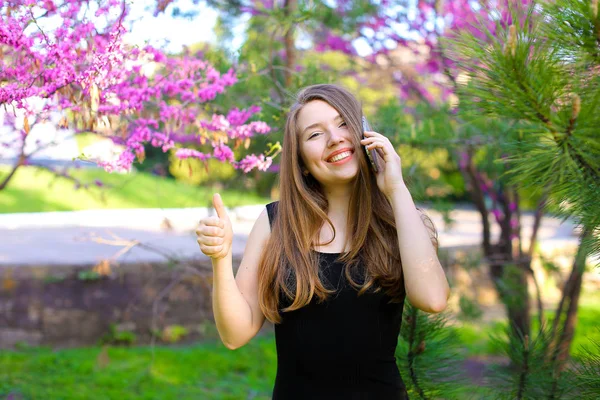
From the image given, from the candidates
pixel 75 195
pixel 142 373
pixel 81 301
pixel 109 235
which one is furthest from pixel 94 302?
pixel 75 195

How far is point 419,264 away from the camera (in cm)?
138

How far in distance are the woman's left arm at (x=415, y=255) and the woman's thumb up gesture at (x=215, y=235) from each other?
388 mm

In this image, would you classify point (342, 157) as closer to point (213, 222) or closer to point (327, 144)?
point (327, 144)

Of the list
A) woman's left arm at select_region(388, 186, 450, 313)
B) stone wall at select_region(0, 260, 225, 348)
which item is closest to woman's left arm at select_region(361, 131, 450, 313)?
woman's left arm at select_region(388, 186, 450, 313)

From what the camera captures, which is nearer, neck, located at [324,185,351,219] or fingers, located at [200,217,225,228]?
fingers, located at [200,217,225,228]

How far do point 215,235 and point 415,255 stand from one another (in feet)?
1.45

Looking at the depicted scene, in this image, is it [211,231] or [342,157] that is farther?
[342,157]

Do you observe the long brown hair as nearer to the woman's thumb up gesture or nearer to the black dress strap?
the black dress strap

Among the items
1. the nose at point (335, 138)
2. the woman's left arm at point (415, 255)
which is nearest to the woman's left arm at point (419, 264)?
the woman's left arm at point (415, 255)

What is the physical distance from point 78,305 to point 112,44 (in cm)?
292

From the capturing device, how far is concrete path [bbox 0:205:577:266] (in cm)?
421

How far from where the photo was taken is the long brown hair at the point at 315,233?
1484 millimetres

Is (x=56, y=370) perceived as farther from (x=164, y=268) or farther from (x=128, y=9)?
(x=128, y=9)

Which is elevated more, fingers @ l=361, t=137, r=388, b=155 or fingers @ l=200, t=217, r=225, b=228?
fingers @ l=361, t=137, r=388, b=155
